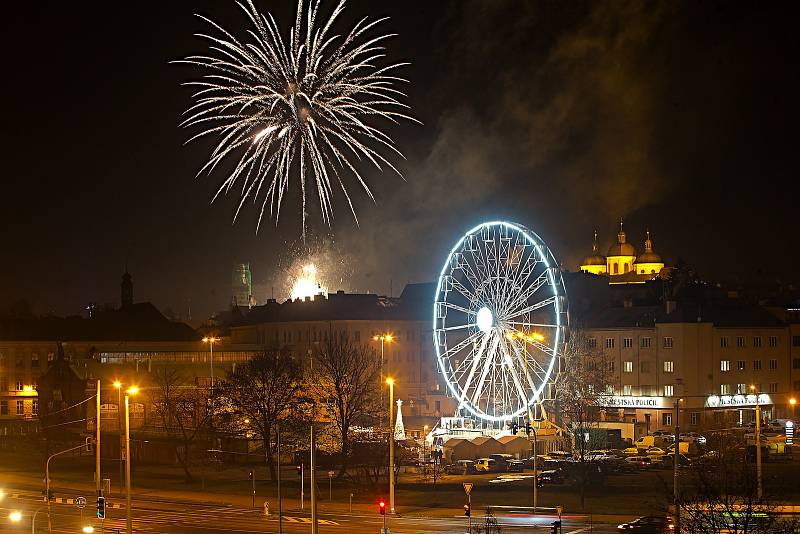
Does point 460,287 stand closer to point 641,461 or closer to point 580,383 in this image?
point 641,461

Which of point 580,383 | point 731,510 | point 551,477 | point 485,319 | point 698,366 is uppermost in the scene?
point 485,319

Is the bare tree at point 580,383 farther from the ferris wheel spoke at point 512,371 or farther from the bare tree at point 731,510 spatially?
the bare tree at point 731,510

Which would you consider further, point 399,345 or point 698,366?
point 399,345

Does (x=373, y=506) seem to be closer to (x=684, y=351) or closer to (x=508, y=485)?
(x=508, y=485)

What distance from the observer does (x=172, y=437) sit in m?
93.9

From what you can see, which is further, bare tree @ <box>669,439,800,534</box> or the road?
the road

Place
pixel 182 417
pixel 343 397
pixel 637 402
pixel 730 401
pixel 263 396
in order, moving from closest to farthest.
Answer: pixel 263 396 → pixel 343 397 → pixel 182 417 → pixel 730 401 → pixel 637 402

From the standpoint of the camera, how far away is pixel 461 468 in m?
80.9

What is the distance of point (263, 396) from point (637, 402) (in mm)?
42448

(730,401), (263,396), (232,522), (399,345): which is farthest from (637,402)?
(232,522)

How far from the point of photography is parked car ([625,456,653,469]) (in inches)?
3147

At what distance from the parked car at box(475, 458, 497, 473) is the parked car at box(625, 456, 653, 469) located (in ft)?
27.5

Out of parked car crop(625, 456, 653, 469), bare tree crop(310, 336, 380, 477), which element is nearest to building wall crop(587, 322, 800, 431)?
parked car crop(625, 456, 653, 469)

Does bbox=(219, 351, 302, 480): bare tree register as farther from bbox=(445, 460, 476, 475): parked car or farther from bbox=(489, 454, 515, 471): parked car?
bbox=(489, 454, 515, 471): parked car
